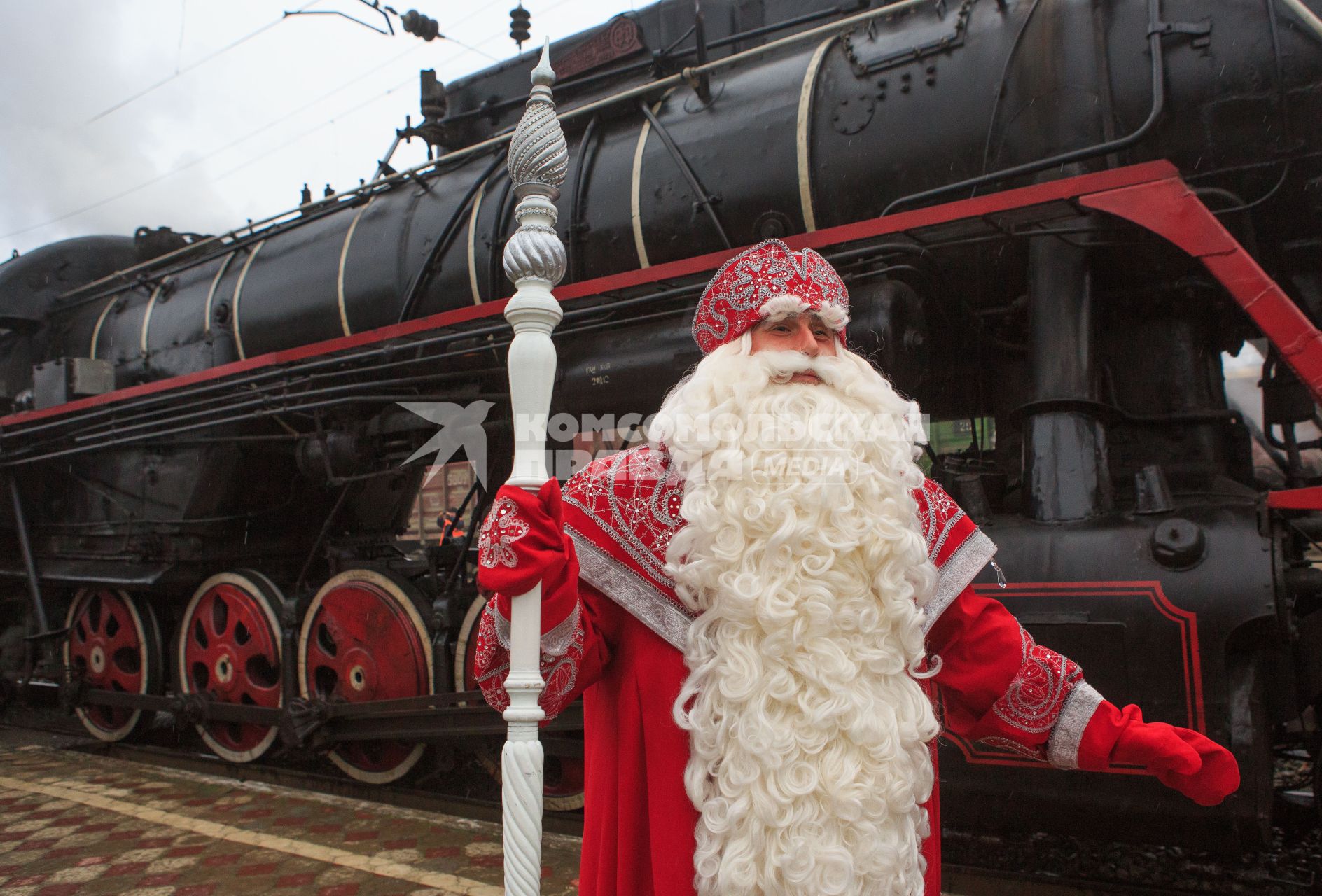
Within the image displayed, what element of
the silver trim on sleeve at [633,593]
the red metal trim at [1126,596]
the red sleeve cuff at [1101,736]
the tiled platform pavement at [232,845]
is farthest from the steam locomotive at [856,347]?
the silver trim on sleeve at [633,593]

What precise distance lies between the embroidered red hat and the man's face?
20mm

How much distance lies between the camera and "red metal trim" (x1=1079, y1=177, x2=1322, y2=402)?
2.16 metres

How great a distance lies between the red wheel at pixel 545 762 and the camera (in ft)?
11.8

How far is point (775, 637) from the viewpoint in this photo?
1.47 m

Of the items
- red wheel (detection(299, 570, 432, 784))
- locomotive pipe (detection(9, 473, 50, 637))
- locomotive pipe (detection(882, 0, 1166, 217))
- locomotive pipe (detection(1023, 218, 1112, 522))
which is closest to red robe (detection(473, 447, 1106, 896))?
locomotive pipe (detection(1023, 218, 1112, 522))

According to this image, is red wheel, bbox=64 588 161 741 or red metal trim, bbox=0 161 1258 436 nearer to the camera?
red metal trim, bbox=0 161 1258 436

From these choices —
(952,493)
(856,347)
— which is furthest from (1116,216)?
(952,493)

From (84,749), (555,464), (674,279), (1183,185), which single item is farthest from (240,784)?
(1183,185)

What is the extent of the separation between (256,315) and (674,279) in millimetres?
3020

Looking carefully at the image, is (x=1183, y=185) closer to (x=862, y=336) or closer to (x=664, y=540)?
(x=862, y=336)

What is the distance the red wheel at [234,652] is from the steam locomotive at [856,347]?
2 cm

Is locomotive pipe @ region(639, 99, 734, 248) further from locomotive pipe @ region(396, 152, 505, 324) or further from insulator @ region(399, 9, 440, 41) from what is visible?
insulator @ region(399, 9, 440, 41)

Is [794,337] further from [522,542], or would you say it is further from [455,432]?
[455,432]

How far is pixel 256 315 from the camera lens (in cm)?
520
